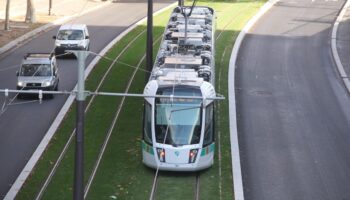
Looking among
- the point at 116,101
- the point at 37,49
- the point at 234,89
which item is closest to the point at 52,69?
the point at 116,101

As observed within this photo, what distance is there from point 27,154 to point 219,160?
22.0ft

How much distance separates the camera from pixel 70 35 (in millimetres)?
43906

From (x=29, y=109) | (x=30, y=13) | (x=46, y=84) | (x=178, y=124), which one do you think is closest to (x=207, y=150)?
(x=178, y=124)

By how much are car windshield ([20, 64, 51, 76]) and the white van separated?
27.7 feet

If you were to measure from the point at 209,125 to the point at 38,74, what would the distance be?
12.8 metres

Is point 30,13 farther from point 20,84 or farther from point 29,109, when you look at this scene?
point 29,109

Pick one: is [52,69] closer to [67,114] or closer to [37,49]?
[67,114]

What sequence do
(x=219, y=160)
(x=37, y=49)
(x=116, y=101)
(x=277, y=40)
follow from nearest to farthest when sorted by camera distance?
1. (x=219, y=160)
2. (x=116, y=101)
3. (x=37, y=49)
4. (x=277, y=40)

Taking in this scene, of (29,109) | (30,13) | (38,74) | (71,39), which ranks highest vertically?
(30,13)

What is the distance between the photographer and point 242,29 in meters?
51.8

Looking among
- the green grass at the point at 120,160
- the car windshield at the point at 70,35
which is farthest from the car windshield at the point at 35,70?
the car windshield at the point at 70,35

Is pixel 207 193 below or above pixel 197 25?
below

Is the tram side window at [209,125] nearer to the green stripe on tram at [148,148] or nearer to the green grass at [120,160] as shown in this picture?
the green grass at [120,160]

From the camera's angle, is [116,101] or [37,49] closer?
[116,101]
